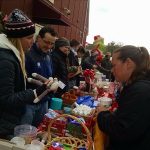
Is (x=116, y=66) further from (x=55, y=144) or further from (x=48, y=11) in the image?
(x=48, y=11)

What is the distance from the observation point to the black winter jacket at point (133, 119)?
2.07 m

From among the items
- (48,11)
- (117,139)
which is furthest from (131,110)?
(48,11)

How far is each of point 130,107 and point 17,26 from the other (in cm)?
112

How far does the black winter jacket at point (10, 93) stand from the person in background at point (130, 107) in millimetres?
629

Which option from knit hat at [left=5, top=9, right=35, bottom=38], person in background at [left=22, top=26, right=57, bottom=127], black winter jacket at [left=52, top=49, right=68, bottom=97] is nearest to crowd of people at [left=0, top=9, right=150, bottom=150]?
knit hat at [left=5, top=9, right=35, bottom=38]

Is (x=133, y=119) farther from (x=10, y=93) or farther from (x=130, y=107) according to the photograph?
(x=10, y=93)

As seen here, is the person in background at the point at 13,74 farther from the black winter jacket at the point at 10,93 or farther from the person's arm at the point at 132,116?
the person's arm at the point at 132,116

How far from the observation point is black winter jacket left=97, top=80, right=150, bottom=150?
2070 mm

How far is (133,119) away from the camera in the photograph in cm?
207

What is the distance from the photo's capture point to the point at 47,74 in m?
3.75

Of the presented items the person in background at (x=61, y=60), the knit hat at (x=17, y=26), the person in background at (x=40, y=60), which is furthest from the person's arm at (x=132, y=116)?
the person in background at (x=61, y=60)

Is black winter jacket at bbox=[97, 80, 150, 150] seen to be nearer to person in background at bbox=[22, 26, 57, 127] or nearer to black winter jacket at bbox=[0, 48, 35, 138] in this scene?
black winter jacket at bbox=[0, 48, 35, 138]

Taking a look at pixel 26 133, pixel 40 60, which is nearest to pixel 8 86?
pixel 26 133

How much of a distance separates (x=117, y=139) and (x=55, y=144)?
1.93ft
